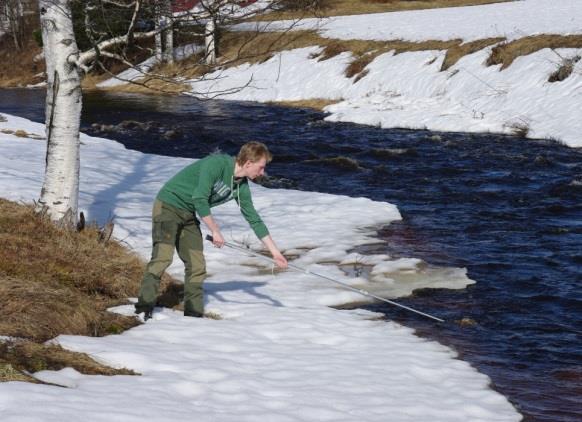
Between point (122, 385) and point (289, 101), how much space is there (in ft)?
91.5

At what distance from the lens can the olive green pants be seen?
A: 8.41m

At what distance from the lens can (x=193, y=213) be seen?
28.0ft

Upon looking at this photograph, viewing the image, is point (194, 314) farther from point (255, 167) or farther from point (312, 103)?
point (312, 103)

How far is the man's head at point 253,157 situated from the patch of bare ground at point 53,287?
1863 millimetres

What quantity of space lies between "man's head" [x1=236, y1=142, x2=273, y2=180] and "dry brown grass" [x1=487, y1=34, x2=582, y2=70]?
20.1 meters

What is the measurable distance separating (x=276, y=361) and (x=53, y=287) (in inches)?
101

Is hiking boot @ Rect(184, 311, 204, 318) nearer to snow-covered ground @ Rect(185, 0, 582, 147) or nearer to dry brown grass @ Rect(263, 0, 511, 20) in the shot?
snow-covered ground @ Rect(185, 0, 582, 147)

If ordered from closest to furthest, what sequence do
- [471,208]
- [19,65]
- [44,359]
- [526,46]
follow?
[44,359], [471,208], [526,46], [19,65]

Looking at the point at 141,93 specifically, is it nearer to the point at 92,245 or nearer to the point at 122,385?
the point at 92,245

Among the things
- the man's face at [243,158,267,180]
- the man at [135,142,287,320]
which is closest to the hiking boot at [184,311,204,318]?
the man at [135,142,287,320]

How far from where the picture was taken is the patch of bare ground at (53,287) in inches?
266

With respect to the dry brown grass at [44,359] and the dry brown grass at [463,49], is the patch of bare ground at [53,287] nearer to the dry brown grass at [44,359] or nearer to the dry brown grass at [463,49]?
the dry brown grass at [44,359]

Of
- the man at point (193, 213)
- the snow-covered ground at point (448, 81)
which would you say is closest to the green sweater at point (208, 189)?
the man at point (193, 213)

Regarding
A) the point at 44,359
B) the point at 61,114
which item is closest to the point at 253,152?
the point at 44,359
